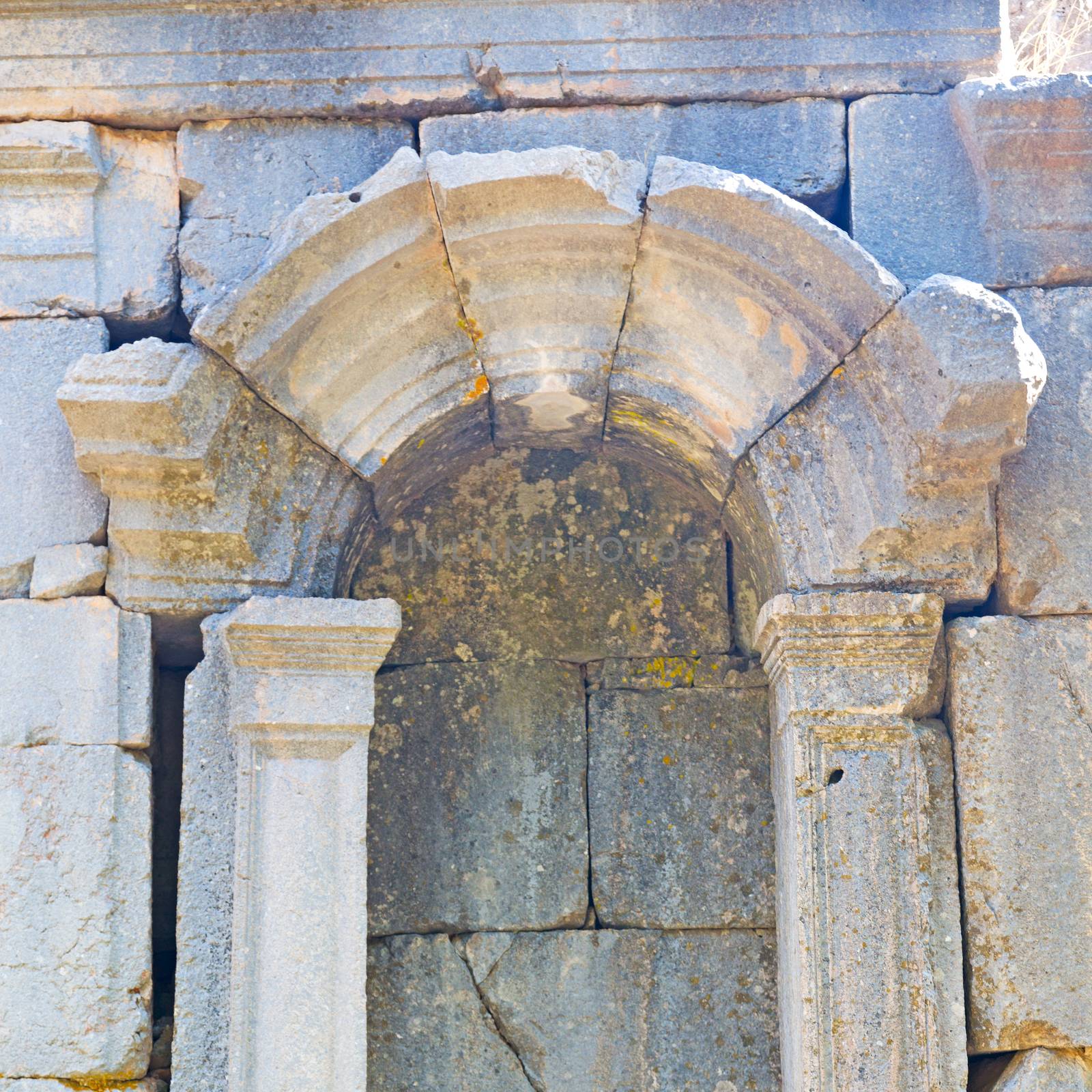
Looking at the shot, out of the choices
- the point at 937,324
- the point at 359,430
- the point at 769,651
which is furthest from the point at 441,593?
the point at 937,324

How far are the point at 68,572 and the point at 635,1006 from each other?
76.3 inches

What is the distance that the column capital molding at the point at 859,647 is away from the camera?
3.47 meters

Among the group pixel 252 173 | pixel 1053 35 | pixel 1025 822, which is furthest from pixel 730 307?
pixel 1053 35

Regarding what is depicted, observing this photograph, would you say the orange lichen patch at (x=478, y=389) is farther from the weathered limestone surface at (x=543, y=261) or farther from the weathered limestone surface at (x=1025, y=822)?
the weathered limestone surface at (x=1025, y=822)

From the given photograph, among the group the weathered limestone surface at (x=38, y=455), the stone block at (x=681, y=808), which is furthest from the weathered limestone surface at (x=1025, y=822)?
the weathered limestone surface at (x=38, y=455)

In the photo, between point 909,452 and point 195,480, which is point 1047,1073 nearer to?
point 909,452

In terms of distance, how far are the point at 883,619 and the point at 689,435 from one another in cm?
77

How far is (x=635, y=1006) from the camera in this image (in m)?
3.96

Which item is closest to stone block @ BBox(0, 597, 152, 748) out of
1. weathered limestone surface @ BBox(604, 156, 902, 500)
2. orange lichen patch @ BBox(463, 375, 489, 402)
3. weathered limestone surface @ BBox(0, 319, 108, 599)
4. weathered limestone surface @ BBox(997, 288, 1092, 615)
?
weathered limestone surface @ BBox(0, 319, 108, 599)

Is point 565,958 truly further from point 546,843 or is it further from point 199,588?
point 199,588

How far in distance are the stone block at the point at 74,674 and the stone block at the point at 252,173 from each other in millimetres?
907

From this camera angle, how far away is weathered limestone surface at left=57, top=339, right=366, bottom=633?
344cm

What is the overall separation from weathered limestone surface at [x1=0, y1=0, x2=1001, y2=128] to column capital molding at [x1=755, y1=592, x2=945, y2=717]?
1449 millimetres

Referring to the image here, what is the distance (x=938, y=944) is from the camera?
3.38 meters
